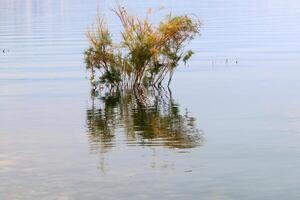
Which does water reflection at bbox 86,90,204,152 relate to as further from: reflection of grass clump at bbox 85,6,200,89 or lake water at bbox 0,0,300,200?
reflection of grass clump at bbox 85,6,200,89

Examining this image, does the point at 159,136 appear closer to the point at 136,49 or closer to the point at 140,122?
the point at 140,122

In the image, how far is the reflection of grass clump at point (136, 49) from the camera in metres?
45.4

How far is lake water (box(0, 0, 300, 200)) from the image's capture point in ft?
72.6

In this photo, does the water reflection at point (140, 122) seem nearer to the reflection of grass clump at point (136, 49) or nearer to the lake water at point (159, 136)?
the lake water at point (159, 136)

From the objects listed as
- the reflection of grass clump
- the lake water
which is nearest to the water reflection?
the lake water

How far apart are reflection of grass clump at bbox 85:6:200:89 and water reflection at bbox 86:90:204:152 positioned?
54.0 inches

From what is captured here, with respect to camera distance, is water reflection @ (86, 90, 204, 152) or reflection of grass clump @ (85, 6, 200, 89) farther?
reflection of grass clump @ (85, 6, 200, 89)

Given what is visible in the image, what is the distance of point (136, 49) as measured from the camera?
148 feet

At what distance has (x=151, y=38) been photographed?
4547 centimetres

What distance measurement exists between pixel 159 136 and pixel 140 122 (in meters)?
4.08

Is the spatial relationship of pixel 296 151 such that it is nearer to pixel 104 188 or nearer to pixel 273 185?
pixel 273 185

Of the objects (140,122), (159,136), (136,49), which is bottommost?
(159,136)

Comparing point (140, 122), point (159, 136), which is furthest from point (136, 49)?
point (159, 136)

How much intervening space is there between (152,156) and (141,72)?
67.5ft
